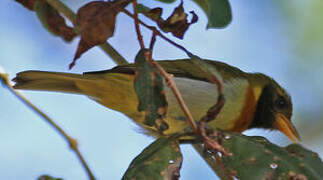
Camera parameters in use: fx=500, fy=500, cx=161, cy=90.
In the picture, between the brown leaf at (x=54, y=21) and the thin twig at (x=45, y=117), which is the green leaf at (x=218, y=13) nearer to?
the brown leaf at (x=54, y=21)

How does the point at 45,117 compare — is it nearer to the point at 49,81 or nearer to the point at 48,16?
the point at 48,16

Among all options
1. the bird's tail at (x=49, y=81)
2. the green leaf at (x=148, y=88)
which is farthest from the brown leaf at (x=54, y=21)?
the green leaf at (x=148, y=88)

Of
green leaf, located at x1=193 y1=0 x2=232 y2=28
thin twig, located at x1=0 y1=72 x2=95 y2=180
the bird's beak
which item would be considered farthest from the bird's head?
green leaf, located at x1=193 y1=0 x2=232 y2=28

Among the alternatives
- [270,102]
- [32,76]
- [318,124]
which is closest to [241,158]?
[32,76]

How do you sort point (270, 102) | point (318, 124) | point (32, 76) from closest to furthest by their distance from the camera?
point (32, 76)
point (270, 102)
point (318, 124)

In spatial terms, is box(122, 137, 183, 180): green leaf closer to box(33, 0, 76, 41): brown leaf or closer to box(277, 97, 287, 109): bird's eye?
box(33, 0, 76, 41): brown leaf

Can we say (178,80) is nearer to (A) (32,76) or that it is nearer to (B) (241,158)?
(A) (32,76)

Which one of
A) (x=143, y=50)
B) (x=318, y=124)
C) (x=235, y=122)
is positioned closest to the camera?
(x=143, y=50)
